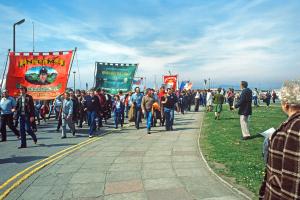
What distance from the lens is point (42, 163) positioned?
28.7ft

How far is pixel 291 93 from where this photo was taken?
269 cm

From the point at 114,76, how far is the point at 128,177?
13439mm

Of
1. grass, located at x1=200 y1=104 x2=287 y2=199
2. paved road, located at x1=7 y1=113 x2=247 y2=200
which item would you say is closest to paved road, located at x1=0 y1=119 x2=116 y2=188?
paved road, located at x1=7 y1=113 x2=247 y2=200

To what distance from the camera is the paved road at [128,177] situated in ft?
19.6

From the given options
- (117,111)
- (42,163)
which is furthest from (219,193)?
(117,111)

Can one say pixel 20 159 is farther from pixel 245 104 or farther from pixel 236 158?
pixel 245 104

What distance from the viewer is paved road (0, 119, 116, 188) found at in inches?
329

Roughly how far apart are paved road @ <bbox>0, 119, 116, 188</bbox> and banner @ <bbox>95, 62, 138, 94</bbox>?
5873 millimetres

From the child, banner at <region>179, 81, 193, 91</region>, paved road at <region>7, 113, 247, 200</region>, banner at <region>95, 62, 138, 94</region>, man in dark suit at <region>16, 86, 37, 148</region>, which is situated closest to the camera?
paved road at <region>7, 113, 247, 200</region>

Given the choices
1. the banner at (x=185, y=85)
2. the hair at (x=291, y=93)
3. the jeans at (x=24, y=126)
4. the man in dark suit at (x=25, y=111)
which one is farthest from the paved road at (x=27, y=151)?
the banner at (x=185, y=85)

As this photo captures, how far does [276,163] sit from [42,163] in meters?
7.11

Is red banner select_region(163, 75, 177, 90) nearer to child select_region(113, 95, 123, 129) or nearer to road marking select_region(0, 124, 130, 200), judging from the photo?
child select_region(113, 95, 123, 129)

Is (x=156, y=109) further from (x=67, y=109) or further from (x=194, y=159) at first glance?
(x=194, y=159)

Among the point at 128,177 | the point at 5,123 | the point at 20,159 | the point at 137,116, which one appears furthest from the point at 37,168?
the point at 137,116
